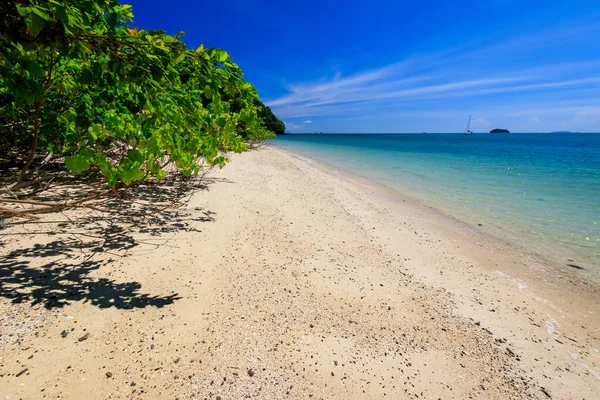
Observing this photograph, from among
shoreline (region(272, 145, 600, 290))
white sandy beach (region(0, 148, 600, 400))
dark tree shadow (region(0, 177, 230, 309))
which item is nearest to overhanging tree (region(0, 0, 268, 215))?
dark tree shadow (region(0, 177, 230, 309))

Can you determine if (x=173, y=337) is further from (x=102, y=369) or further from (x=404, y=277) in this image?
(x=404, y=277)

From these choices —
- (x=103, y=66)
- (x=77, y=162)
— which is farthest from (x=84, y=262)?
(x=103, y=66)

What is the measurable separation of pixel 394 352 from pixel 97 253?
13.6 ft

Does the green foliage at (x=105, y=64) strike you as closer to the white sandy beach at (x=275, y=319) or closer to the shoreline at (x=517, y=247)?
the white sandy beach at (x=275, y=319)

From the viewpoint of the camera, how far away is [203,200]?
23.8ft

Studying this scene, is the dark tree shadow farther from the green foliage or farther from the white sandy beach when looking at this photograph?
the green foliage

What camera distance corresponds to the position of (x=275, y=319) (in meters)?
3.08

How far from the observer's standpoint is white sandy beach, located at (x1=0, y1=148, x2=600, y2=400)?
2.32 metres

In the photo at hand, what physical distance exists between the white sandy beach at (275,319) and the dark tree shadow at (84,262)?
23mm

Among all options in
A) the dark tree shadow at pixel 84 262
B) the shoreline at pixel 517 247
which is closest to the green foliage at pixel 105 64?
the dark tree shadow at pixel 84 262

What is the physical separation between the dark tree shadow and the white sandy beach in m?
0.02

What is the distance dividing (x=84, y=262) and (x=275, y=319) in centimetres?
273

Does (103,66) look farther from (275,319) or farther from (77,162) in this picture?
(275,319)

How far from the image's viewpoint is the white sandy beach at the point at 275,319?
7.61 feet
